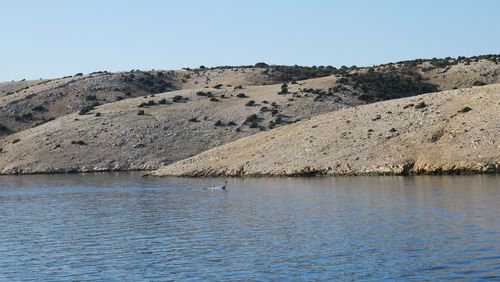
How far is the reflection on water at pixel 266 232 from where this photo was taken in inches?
1262

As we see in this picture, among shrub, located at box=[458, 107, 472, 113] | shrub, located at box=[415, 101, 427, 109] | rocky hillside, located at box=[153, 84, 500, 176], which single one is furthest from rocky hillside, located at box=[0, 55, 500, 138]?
shrub, located at box=[458, 107, 472, 113]

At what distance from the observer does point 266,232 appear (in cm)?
4247

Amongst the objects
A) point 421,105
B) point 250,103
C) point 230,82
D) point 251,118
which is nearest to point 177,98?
point 250,103

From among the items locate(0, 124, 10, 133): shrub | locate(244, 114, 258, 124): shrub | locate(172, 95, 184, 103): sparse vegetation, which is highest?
locate(172, 95, 184, 103): sparse vegetation

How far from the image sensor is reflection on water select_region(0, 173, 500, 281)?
1262 inches

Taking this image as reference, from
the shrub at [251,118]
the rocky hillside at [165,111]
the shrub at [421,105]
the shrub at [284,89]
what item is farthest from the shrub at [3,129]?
the shrub at [421,105]

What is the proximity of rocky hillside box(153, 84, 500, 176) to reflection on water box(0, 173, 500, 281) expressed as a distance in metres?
4.95

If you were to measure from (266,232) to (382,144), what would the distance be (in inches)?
1627

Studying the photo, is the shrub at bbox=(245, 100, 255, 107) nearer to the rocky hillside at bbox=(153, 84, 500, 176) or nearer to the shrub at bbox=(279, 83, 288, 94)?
the shrub at bbox=(279, 83, 288, 94)

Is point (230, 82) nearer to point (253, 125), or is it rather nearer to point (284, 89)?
point (284, 89)

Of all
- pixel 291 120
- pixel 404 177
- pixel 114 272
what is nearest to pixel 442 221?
pixel 114 272

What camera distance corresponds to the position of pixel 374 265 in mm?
31656

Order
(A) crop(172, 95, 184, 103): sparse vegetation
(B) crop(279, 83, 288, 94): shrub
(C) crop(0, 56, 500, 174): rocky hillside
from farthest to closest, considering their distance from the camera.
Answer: (A) crop(172, 95, 184, 103): sparse vegetation, (B) crop(279, 83, 288, 94): shrub, (C) crop(0, 56, 500, 174): rocky hillside

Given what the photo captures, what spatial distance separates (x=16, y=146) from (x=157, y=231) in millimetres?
81999
